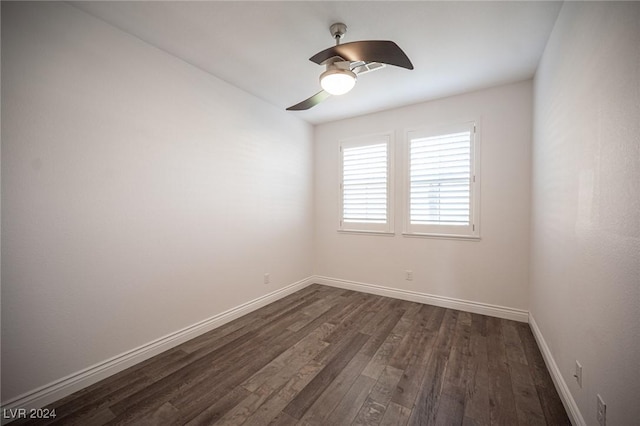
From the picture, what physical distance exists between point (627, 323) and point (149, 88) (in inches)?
129

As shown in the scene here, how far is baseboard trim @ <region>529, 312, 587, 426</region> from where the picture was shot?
1.44m

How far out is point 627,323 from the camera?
3.31 ft

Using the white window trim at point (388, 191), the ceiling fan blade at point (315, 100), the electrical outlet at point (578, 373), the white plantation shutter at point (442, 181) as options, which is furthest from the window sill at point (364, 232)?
the electrical outlet at point (578, 373)

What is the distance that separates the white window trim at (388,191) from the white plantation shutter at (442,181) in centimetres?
25

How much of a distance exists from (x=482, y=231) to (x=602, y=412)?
6.69 feet

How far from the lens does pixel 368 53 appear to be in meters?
1.67

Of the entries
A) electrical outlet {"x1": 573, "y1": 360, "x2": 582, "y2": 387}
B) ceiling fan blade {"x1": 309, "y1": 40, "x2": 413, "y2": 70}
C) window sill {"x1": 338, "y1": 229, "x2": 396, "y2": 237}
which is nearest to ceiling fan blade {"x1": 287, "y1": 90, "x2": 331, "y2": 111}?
ceiling fan blade {"x1": 309, "y1": 40, "x2": 413, "y2": 70}

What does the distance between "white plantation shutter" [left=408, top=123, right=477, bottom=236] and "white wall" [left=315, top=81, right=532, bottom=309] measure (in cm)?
13

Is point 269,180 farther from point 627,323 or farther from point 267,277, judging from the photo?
point 627,323

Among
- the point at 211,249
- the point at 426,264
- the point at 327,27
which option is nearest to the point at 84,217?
the point at 211,249

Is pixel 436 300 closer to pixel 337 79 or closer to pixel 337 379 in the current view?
pixel 337 379

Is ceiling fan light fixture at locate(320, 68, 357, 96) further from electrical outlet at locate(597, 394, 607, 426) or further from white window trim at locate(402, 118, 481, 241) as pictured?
electrical outlet at locate(597, 394, 607, 426)

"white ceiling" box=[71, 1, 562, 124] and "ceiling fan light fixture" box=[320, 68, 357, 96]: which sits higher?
"white ceiling" box=[71, 1, 562, 124]

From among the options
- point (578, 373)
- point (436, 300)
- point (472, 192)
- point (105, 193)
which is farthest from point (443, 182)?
point (105, 193)
